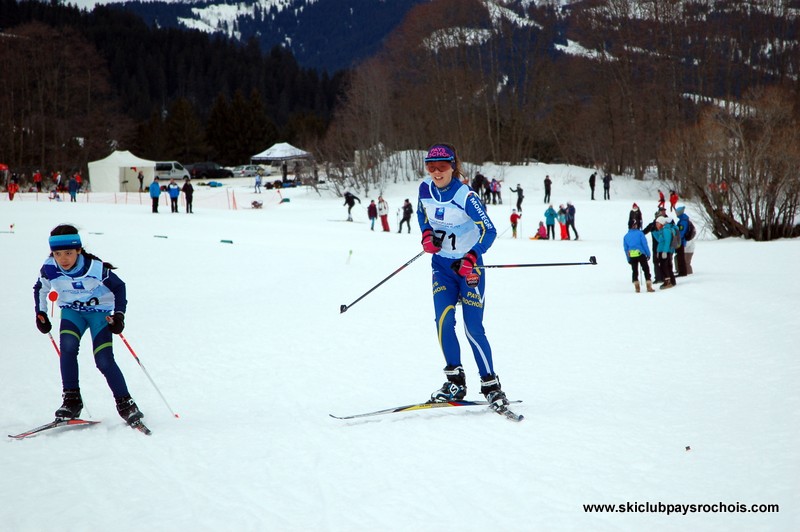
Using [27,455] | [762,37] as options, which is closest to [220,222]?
[27,455]

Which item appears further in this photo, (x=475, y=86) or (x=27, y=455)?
(x=475, y=86)

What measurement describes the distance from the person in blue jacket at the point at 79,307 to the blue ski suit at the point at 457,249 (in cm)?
251

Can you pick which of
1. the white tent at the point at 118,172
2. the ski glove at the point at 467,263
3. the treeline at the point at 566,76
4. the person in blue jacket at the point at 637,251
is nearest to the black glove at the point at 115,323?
the ski glove at the point at 467,263

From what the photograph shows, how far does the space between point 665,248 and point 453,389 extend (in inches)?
396

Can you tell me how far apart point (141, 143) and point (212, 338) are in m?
84.9

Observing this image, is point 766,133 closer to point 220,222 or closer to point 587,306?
point 587,306

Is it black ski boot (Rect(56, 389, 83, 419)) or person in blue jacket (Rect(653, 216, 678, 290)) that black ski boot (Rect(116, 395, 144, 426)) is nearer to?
black ski boot (Rect(56, 389, 83, 419))

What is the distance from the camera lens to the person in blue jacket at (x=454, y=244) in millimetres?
5316

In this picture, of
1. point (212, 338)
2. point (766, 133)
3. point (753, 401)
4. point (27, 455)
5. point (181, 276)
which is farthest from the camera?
point (766, 133)

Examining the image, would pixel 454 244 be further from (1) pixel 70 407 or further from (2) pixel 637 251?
(2) pixel 637 251

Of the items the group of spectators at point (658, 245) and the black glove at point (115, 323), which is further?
the group of spectators at point (658, 245)

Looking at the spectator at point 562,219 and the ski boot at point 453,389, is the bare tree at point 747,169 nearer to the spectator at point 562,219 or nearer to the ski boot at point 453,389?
the spectator at point 562,219

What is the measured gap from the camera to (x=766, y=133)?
79.8 feet

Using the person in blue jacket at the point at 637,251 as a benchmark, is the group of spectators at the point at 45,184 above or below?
above
